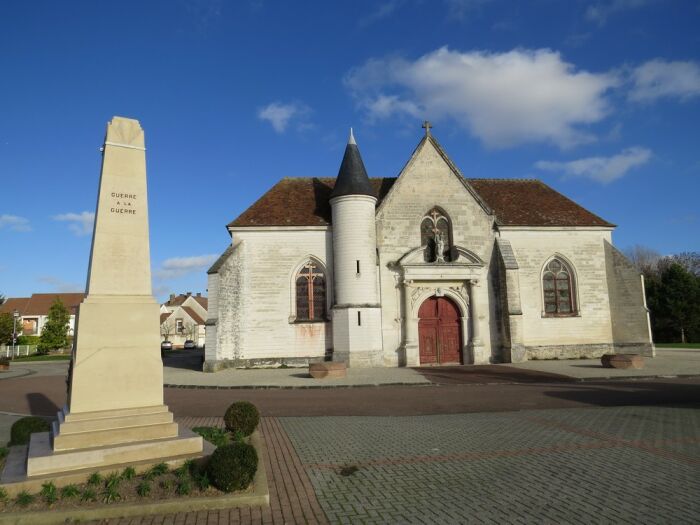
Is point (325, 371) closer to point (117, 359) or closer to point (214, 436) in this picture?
point (214, 436)

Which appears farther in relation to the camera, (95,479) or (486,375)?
(486,375)

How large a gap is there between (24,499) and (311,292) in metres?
17.3

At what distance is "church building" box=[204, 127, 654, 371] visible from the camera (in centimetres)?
2073

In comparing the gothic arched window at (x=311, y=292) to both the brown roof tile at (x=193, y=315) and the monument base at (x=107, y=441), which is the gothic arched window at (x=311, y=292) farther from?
the brown roof tile at (x=193, y=315)

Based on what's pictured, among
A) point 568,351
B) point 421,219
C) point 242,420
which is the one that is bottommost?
point 242,420

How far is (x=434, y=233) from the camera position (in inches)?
871

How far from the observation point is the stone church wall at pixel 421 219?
21.4 m

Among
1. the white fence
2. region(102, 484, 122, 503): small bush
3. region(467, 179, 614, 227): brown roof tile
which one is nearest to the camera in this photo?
region(102, 484, 122, 503): small bush

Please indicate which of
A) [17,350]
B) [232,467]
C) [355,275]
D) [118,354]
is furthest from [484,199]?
[17,350]

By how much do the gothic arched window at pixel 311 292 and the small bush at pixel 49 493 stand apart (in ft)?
55.1

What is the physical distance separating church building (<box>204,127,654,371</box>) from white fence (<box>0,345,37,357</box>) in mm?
34340

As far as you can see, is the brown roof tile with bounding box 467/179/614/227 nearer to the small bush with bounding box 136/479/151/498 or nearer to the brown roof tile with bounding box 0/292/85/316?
the small bush with bounding box 136/479/151/498

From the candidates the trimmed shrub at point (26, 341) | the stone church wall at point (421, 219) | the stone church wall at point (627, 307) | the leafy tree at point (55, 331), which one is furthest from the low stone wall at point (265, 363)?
the trimmed shrub at point (26, 341)

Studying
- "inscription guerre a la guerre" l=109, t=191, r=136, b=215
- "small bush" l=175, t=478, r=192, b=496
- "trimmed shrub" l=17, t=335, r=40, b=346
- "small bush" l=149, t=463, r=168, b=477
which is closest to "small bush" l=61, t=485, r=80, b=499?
"small bush" l=149, t=463, r=168, b=477
